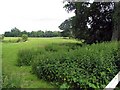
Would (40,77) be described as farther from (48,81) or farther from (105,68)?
(105,68)

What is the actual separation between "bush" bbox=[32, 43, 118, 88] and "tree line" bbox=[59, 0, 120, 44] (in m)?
13.3

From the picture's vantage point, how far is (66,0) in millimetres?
23062

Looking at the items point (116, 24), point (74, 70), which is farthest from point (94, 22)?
point (74, 70)

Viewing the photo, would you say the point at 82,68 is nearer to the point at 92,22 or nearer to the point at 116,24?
the point at 116,24

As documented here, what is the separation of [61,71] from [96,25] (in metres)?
16.0

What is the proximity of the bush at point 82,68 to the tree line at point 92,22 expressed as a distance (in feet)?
43.5

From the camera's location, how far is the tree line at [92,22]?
905 inches

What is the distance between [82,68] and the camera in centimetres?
856

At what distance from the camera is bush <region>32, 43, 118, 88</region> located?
797 cm

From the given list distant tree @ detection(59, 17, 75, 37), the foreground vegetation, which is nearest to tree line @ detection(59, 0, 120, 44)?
distant tree @ detection(59, 17, 75, 37)

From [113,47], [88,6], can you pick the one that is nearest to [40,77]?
[113,47]

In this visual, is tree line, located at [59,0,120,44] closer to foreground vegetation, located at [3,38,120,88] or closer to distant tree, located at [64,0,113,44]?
distant tree, located at [64,0,113,44]

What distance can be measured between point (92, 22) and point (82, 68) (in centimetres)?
1594

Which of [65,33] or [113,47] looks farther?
[65,33]
